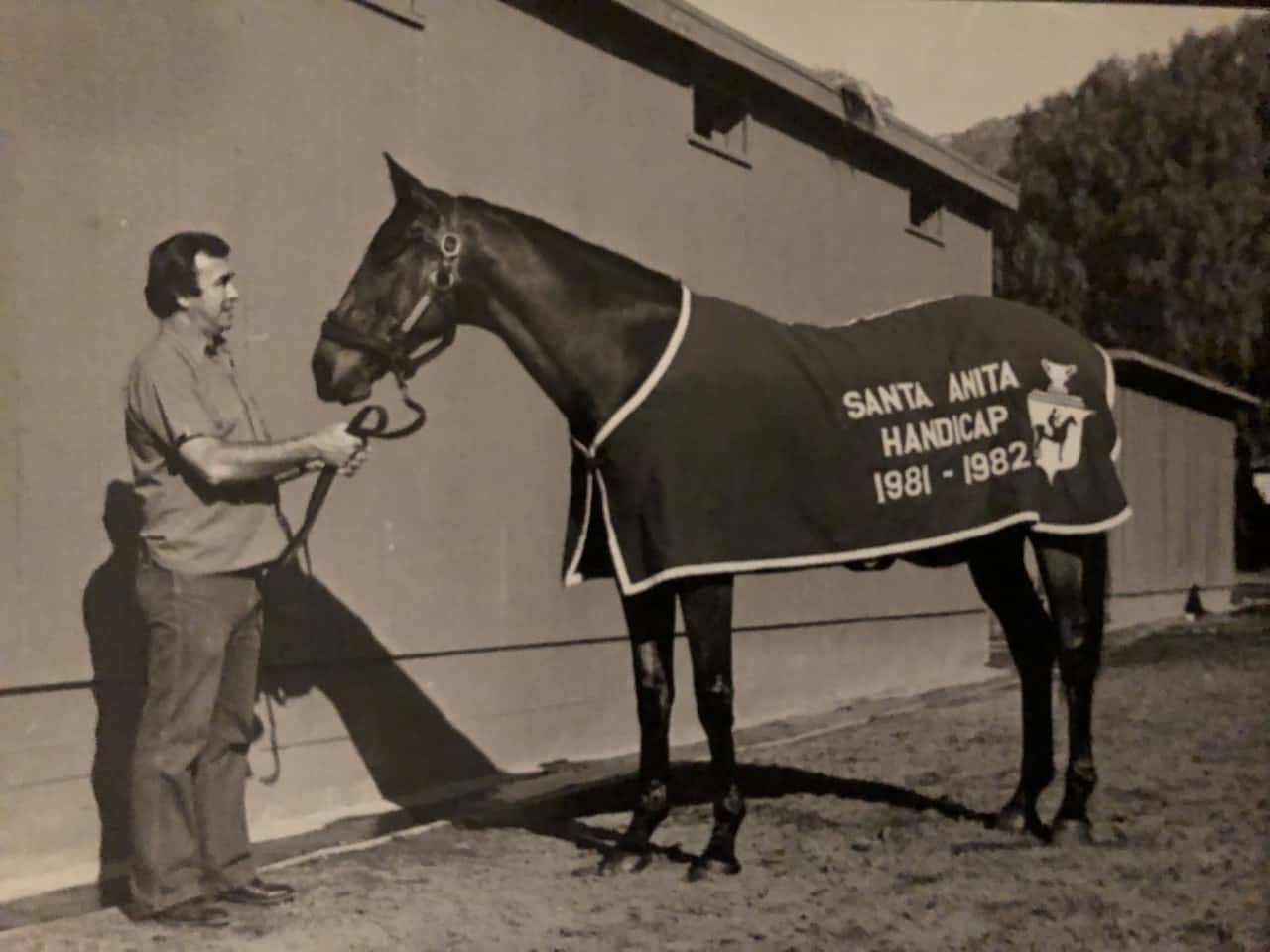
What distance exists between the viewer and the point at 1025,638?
425 centimetres

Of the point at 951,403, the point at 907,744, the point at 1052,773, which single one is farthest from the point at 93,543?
the point at 907,744

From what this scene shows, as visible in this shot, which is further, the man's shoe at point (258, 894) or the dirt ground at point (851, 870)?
the man's shoe at point (258, 894)

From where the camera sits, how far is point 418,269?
3355 mm

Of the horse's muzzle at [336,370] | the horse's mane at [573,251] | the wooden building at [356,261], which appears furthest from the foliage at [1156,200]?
the horse's muzzle at [336,370]

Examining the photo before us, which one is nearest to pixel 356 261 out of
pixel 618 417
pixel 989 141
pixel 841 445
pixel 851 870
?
pixel 618 417

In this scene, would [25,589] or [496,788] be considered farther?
[496,788]

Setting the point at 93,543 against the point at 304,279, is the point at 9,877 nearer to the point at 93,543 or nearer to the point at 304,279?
the point at 93,543

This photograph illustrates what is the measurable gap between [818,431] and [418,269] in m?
1.08

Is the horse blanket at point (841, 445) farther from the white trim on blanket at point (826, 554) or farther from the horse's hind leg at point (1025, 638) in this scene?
the horse's hind leg at point (1025, 638)

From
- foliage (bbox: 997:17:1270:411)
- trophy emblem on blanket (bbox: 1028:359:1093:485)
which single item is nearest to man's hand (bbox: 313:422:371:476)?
Answer: trophy emblem on blanket (bbox: 1028:359:1093:485)

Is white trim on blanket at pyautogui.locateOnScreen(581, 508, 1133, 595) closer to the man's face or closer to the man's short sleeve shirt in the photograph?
the man's short sleeve shirt

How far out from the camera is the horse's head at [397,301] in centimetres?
329

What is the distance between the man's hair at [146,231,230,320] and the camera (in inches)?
124

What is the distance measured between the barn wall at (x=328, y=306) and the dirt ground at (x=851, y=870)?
0.51m
